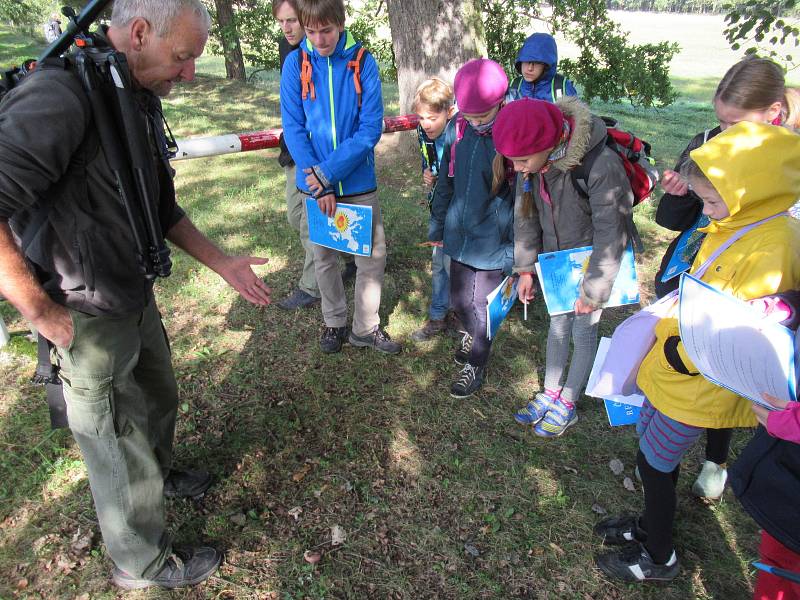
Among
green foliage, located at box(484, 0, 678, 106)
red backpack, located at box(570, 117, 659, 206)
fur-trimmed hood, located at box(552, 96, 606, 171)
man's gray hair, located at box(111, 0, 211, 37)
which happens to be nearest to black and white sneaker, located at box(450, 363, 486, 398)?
red backpack, located at box(570, 117, 659, 206)

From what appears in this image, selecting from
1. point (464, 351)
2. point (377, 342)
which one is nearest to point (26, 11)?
point (377, 342)

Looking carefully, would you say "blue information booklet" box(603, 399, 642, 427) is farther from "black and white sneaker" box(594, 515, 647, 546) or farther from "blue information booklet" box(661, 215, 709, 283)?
"blue information booklet" box(661, 215, 709, 283)

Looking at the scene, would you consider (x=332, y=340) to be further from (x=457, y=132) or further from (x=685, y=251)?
(x=685, y=251)

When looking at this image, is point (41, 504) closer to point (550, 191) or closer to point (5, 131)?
point (5, 131)

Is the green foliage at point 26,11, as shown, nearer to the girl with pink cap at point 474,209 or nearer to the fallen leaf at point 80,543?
the girl with pink cap at point 474,209

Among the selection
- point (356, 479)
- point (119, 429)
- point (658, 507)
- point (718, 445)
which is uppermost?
point (119, 429)

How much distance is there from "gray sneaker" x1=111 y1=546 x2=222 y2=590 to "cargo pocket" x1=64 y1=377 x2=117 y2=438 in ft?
2.48

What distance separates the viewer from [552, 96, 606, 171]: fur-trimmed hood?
2.54 m

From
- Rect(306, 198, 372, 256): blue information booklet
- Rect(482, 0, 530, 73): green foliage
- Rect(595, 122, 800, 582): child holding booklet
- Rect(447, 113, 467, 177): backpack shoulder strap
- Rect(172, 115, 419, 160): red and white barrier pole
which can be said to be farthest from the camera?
Rect(482, 0, 530, 73): green foliage

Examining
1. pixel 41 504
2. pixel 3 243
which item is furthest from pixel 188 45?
pixel 41 504

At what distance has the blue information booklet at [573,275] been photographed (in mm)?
2871

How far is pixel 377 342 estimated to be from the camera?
13.2 feet

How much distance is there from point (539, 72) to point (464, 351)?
113 inches

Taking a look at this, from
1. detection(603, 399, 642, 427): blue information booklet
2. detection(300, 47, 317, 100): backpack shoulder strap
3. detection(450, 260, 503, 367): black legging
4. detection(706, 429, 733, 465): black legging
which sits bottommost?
detection(706, 429, 733, 465): black legging
